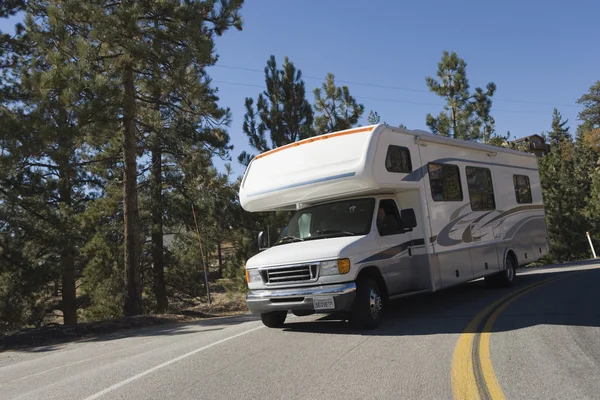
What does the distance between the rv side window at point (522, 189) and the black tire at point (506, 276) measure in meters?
1.72

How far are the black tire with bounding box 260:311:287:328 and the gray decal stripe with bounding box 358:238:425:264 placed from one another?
6.43 feet

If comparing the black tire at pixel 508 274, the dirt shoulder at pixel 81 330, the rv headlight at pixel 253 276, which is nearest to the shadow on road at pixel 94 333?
the dirt shoulder at pixel 81 330

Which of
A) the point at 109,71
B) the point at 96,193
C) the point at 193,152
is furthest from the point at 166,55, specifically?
the point at 96,193

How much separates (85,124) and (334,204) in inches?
276

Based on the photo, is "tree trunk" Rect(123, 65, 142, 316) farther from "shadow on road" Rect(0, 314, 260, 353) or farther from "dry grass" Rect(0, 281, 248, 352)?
"shadow on road" Rect(0, 314, 260, 353)

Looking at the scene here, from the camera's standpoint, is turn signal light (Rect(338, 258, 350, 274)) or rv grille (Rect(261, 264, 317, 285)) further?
rv grille (Rect(261, 264, 317, 285))

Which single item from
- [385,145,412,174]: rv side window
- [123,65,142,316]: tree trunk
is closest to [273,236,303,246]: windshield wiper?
[385,145,412,174]: rv side window

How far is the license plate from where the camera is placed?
6.99 m

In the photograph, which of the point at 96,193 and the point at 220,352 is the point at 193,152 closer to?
the point at 96,193

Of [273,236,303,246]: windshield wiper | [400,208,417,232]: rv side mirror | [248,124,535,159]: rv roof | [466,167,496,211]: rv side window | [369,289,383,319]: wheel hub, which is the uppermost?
[248,124,535,159]: rv roof

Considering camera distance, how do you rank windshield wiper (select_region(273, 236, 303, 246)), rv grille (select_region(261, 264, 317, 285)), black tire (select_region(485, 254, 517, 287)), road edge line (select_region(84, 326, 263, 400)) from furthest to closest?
1. black tire (select_region(485, 254, 517, 287))
2. windshield wiper (select_region(273, 236, 303, 246))
3. rv grille (select_region(261, 264, 317, 285))
4. road edge line (select_region(84, 326, 263, 400))

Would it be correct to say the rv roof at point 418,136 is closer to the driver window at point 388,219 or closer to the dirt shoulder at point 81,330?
the driver window at point 388,219

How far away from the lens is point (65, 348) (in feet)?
29.6

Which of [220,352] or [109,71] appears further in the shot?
[109,71]
